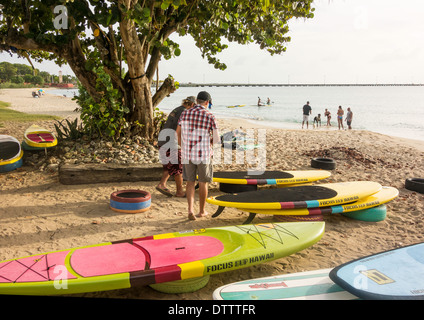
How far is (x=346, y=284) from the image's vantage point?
9.14 ft

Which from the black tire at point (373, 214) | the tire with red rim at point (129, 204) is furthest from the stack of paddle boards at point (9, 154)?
the black tire at point (373, 214)

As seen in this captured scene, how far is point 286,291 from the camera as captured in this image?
112 inches

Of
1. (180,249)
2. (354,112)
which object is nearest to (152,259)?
(180,249)

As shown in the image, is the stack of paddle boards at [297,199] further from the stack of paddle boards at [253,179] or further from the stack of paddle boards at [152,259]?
the stack of paddle boards at [253,179]

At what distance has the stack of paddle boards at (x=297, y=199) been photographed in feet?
15.3

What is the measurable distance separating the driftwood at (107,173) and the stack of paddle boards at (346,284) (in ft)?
14.1

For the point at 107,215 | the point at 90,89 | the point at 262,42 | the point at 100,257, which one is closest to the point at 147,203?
the point at 107,215

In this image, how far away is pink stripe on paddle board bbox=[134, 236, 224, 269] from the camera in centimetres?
322

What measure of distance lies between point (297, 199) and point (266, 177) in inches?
53.5

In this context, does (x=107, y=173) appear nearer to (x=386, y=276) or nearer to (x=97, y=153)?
(x=97, y=153)

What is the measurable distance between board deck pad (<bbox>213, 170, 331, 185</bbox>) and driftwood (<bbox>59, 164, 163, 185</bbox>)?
4.72 ft

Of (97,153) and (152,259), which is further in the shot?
(97,153)

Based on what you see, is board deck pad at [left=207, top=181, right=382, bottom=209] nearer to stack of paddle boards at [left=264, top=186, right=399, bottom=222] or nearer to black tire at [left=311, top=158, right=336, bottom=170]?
stack of paddle boards at [left=264, top=186, right=399, bottom=222]

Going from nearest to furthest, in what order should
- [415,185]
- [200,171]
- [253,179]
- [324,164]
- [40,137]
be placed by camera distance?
[200,171], [253,179], [415,185], [40,137], [324,164]
